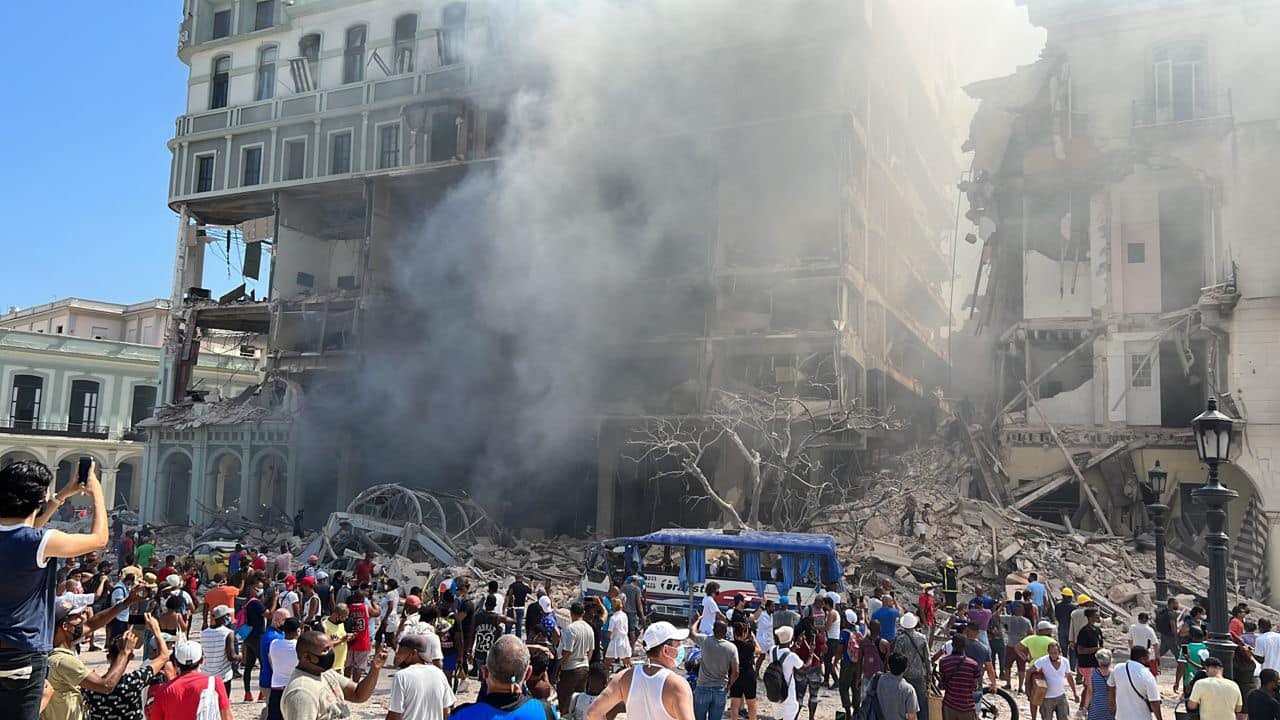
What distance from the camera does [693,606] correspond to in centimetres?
1420

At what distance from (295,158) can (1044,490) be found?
26.3m

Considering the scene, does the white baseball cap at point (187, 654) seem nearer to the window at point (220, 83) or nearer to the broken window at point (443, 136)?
the broken window at point (443, 136)

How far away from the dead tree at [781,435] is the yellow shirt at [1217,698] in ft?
48.8

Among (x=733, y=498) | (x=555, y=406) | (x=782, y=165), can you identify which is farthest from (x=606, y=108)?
(x=733, y=498)

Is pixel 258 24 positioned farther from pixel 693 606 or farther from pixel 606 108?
pixel 693 606

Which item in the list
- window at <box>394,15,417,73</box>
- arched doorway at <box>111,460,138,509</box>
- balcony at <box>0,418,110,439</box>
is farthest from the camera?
arched doorway at <box>111,460,138,509</box>

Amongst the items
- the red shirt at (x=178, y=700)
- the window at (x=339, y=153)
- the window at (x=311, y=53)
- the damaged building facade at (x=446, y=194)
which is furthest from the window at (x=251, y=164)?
the red shirt at (x=178, y=700)

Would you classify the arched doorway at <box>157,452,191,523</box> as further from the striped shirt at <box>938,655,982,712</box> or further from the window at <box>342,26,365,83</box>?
the striped shirt at <box>938,655,982,712</box>

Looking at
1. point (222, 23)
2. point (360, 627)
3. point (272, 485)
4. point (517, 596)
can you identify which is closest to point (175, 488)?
point (272, 485)

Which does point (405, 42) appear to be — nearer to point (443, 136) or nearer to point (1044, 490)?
point (443, 136)

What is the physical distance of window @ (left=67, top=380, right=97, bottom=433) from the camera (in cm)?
4175

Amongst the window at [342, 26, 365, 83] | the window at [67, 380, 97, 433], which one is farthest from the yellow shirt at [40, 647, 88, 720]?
the window at [67, 380, 97, 433]

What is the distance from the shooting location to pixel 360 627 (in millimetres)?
9648

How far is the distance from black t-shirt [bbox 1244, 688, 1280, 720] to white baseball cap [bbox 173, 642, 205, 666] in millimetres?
7312
